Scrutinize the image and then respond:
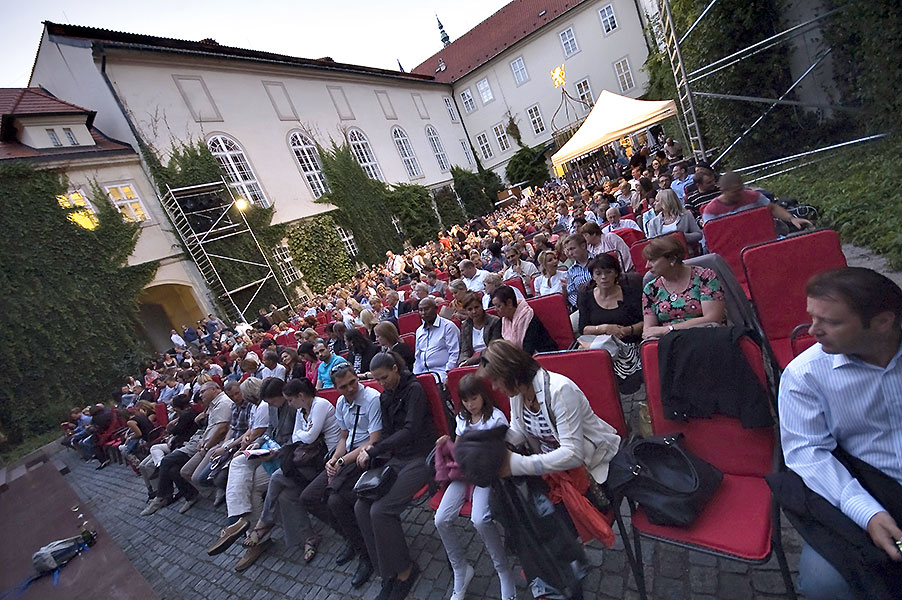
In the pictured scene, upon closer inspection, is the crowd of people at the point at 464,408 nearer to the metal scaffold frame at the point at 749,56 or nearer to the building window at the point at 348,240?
the metal scaffold frame at the point at 749,56

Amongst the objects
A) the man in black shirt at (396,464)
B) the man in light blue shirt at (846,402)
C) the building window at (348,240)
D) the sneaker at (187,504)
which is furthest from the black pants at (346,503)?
the building window at (348,240)

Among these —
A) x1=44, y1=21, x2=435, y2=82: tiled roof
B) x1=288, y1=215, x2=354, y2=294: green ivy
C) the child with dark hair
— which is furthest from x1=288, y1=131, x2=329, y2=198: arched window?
the child with dark hair

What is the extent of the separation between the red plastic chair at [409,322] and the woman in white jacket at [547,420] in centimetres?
375

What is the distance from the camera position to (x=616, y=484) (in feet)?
5.77

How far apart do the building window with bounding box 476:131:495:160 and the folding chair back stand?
32.3 m

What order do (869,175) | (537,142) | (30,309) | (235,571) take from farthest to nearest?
(537,142)
(30,309)
(869,175)
(235,571)

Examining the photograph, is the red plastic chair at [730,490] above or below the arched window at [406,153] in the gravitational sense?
below

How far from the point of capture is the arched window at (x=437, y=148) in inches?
1094

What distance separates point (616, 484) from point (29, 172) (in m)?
18.3

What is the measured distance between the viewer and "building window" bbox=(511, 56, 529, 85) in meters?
29.6

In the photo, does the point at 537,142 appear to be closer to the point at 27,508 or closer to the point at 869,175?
the point at 869,175

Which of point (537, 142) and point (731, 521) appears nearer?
point (731, 521)

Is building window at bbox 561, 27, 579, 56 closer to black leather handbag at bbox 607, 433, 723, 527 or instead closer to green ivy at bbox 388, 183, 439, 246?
green ivy at bbox 388, 183, 439, 246

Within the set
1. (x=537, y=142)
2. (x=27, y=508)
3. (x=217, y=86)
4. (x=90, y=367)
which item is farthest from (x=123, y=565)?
A: (x=537, y=142)
